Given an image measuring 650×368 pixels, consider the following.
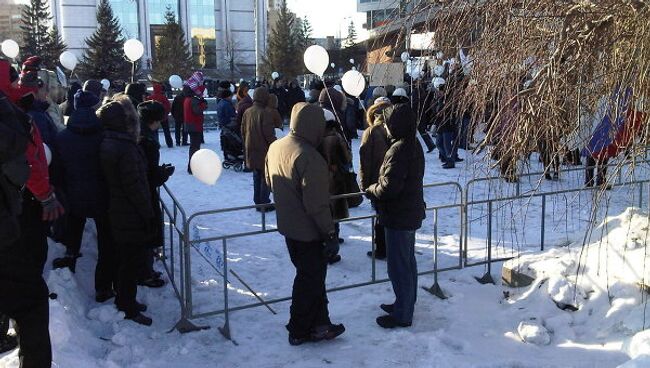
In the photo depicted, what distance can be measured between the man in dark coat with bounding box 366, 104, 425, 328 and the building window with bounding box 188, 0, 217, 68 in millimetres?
80479

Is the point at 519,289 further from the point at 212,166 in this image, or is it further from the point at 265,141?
the point at 265,141

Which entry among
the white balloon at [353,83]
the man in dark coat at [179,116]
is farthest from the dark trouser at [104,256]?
the man in dark coat at [179,116]

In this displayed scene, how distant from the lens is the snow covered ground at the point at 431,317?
4461 mm

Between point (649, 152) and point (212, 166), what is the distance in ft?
11.8

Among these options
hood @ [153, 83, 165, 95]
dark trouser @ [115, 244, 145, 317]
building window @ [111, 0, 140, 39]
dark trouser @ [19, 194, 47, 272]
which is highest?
building window @ [111, 0, 140, 39]

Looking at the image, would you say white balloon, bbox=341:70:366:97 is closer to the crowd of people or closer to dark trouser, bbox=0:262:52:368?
the crowd of people

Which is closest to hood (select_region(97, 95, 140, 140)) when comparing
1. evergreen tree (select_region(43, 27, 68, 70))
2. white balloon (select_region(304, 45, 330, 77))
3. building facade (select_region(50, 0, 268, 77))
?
white balloon (select_region(304, 45, 330, 77))

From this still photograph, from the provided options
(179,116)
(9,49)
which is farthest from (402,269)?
(9,49)

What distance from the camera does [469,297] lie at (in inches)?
226

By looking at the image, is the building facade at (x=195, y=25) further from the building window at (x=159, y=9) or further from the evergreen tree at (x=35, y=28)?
the evergreen tree at (x=35, y=28)

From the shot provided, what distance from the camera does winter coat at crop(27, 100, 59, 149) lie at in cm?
558

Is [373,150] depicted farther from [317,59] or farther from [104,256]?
[317,59]

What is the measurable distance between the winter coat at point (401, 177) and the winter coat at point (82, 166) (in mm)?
2368

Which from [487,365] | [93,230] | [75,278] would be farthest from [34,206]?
[487,365]
